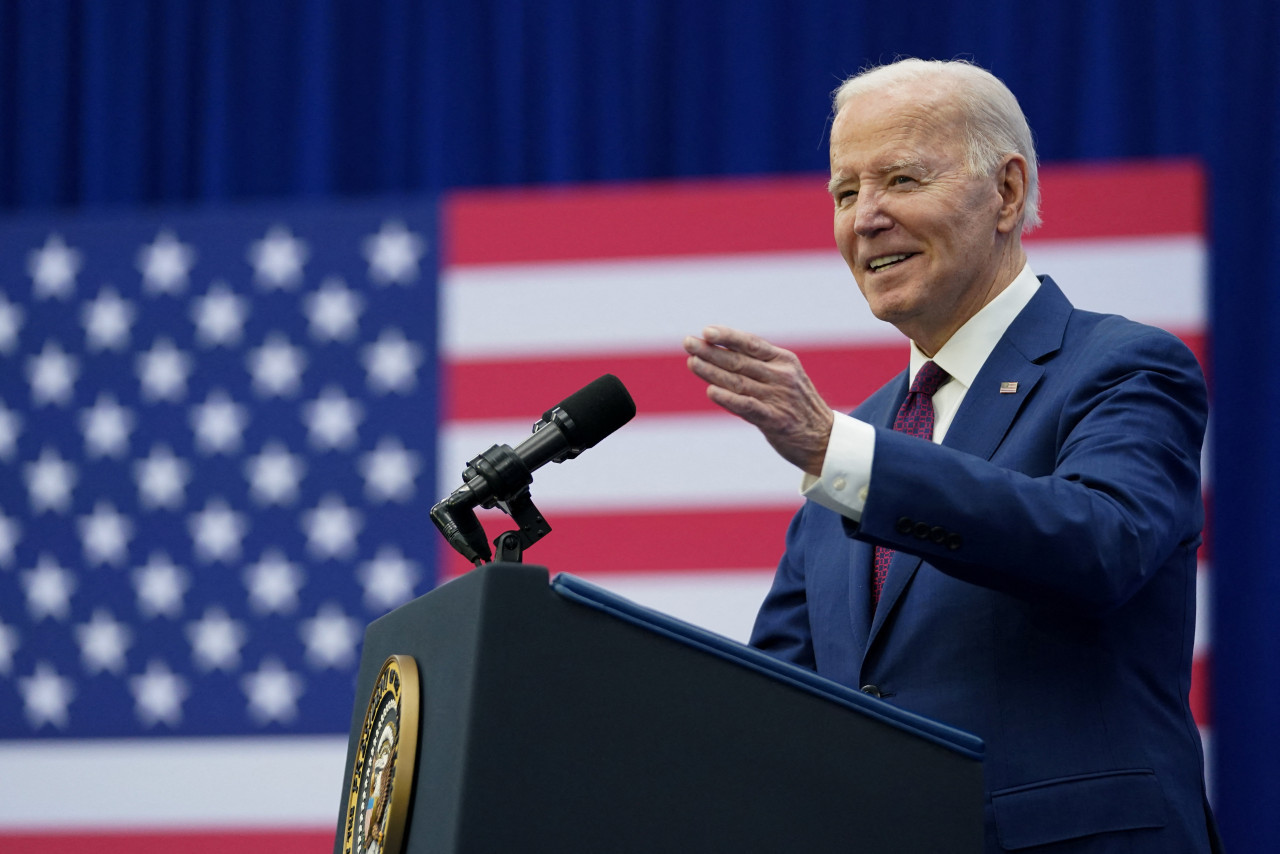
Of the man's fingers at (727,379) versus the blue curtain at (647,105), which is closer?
the man's fingers at (727,379)

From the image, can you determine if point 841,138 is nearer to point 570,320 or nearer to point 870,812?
point 870,812

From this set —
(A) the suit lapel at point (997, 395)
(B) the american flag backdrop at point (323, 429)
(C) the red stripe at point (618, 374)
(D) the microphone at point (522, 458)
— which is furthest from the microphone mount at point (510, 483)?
(C) the red stripe at point (618, 374)

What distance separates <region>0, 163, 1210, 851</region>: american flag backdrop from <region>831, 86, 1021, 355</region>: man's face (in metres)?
1.58

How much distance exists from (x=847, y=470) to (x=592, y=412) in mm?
215

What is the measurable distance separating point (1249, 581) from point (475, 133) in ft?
7.58

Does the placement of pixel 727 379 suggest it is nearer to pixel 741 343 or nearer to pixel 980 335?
pixel 741 343

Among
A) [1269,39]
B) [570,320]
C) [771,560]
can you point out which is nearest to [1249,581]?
[771,560]

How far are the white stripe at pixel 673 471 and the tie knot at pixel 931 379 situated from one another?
5.14ft

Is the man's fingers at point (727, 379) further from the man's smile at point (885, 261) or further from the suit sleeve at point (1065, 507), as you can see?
the man's smile at point (885, 261)

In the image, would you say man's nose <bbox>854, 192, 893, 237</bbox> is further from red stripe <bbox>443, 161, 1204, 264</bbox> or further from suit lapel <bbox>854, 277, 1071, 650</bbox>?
red stripe <bbox>443, 161, 1204, 264</bbox>

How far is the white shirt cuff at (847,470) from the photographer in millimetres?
1051

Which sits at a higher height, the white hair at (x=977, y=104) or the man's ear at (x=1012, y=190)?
the white hair at (x=977, y=104)

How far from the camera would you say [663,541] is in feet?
10.2

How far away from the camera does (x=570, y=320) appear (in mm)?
3223
